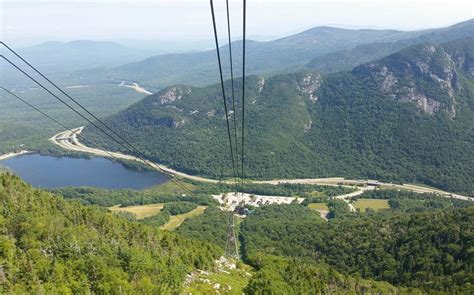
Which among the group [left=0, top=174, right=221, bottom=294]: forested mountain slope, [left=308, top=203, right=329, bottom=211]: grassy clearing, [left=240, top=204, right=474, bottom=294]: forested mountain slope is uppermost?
[left=0, top=174, right=221, bottom=294]: forested mountain slope

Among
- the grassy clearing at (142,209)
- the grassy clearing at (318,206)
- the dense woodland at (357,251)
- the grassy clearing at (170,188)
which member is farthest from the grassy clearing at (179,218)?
the grassy clearing at (318,206)

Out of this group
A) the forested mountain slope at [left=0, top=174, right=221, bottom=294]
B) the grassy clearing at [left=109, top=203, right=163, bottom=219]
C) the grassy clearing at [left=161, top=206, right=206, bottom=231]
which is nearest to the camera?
the forested mountain slope at [left=0, top=174, right=221, bottom=294]

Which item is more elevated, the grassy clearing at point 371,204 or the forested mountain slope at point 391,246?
the forested mountain slope at point 391,246

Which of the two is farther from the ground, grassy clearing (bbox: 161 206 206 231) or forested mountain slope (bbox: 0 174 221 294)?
forested mountain slope (bbox: 0 174 221 294)

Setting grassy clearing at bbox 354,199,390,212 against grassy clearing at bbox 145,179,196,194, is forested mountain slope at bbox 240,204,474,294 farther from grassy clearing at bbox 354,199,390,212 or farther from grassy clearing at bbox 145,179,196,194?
grassy clearing at bbox 145,179,196,194

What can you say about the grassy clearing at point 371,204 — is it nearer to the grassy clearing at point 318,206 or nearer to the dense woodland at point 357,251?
the grassy clearing at point 318,206

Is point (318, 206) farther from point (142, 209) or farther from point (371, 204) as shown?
point (142, 209)

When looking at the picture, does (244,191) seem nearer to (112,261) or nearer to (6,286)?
(112,261)

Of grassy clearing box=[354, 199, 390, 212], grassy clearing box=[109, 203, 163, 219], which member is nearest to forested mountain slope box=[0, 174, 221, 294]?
grassy clearing box=[109, 203, 163, 219]
